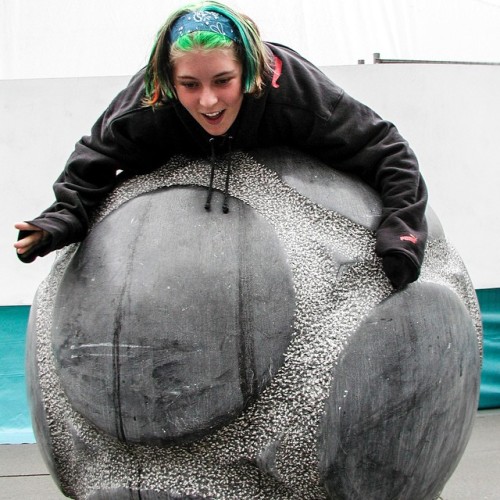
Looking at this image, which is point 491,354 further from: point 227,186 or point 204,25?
point 204,25

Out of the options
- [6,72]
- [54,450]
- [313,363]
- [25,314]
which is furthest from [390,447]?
[6,72]

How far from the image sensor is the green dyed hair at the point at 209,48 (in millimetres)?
1359

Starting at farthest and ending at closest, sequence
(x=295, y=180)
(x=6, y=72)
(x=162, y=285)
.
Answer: (x=6, y=72) → (x=295, y=180) → (x=162, y=285)

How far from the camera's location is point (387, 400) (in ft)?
4.40

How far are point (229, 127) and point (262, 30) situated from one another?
2307 mm

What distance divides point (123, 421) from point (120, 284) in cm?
23

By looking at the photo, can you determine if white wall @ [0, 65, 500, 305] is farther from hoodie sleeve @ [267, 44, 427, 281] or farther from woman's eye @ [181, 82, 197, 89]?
woman's eye @ [181, 82, 197, 89]

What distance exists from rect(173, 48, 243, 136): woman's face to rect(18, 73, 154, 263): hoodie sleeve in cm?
14

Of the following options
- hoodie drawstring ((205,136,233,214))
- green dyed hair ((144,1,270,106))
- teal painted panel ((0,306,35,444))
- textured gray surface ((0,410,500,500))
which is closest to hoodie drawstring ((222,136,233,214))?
hoodie drawstring ((205,136,233,214))

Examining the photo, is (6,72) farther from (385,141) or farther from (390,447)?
(390,447)

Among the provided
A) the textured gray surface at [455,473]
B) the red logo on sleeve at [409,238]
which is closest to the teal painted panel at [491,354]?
the textured gray surface at [455,473]

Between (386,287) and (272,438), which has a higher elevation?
(386,287)

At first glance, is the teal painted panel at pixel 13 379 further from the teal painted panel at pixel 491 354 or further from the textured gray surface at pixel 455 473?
the teal painted panel at pixel 491 354

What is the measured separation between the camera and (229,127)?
147cm
